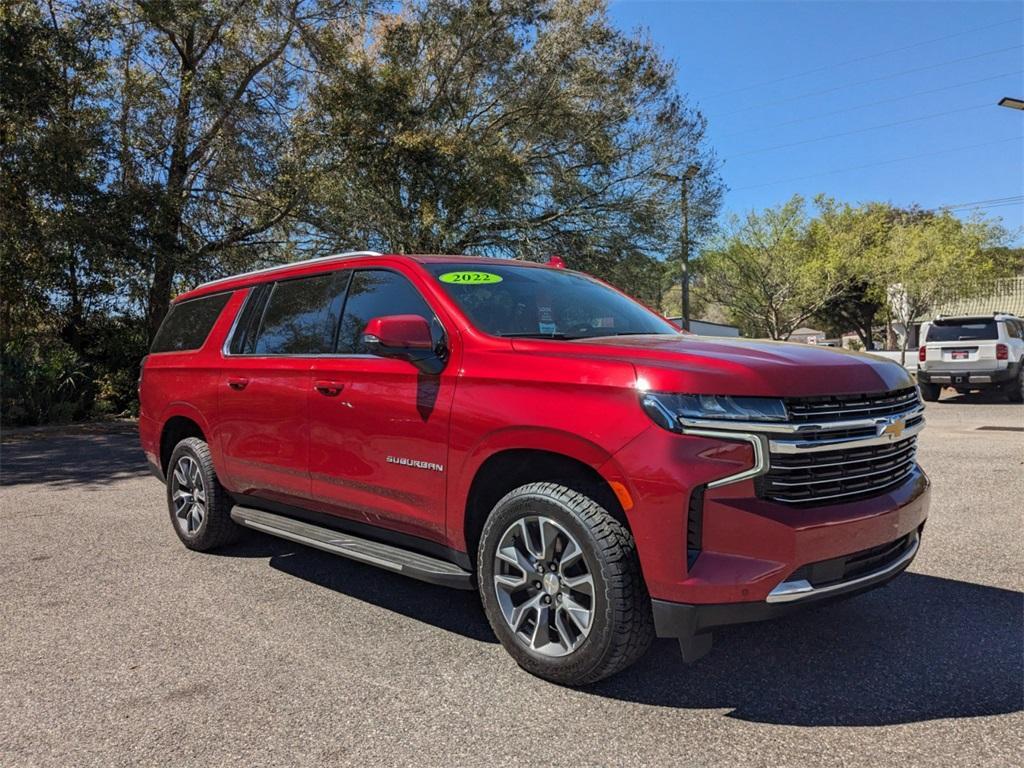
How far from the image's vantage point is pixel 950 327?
1559 cm

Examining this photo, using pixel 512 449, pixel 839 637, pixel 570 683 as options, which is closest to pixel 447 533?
pixel 512 449

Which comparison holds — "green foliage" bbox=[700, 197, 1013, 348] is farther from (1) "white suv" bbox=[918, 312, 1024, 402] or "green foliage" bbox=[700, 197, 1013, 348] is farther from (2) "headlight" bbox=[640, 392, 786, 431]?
(2) "headlight" bbox=[640, 392, 786, 431]

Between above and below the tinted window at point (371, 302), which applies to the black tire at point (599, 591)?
below

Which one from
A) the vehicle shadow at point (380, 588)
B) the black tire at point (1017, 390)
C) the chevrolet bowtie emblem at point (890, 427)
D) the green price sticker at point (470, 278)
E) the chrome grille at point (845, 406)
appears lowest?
the vehicle shadow at point (380, 588)

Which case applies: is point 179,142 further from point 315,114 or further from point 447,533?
point 447,533

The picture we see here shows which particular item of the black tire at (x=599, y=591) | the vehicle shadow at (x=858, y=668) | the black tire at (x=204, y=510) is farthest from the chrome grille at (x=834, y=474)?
the black tire at (x=204, y=510)

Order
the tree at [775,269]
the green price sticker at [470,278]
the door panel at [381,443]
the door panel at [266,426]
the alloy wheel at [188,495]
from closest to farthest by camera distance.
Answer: the door panel at [381,443], the green price sticker at [470,278], the door panel at [266,426], the alloy wheel at [188,495], the tree at [775,269]

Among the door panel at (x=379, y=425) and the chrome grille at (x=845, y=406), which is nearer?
the chrome grille at (x=845, y=406)

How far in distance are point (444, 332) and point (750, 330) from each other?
48.4m

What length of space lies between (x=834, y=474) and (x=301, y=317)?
10.2 ft

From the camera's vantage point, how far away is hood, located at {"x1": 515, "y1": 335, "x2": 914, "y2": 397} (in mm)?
2777

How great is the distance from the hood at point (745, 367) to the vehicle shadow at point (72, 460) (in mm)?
7157

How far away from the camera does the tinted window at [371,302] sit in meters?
3.91

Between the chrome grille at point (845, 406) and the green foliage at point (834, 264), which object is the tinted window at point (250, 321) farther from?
the green foliage at point (834, 264)
